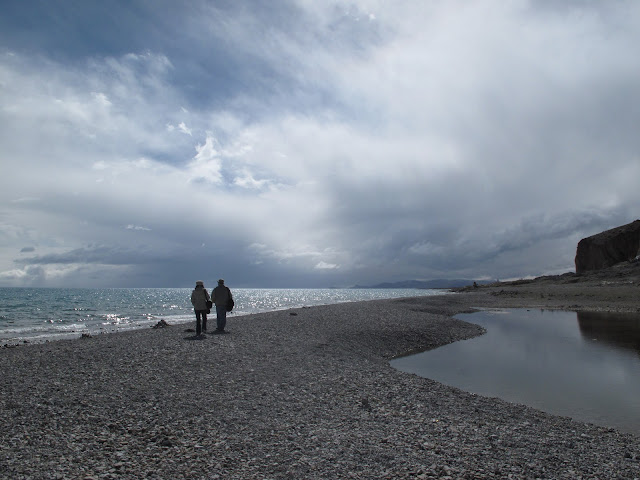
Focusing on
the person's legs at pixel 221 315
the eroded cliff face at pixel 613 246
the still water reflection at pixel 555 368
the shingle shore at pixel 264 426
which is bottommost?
the still water reflection at pixel 555 368

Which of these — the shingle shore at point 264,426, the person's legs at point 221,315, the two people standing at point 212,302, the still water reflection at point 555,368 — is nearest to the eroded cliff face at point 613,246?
the still water reflection at point 555,368

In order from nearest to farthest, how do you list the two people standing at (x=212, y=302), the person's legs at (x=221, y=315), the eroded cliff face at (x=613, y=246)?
the two people standing at (x=212, y=302) → the person's legs at (x=221, y=315) → the eroded cliff face at (x=613, y=246)

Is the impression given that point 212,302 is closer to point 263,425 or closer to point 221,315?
point 221,315

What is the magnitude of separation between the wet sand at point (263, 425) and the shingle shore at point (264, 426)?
0.04 m

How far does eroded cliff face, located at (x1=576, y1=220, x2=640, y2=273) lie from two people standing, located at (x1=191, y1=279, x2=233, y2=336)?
113 m

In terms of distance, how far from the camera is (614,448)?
8.88 m

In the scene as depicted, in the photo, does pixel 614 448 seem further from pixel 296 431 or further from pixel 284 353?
pixel 284 353

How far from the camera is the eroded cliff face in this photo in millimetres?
109812

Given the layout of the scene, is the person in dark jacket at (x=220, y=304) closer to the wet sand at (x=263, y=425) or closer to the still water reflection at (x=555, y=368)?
the wet sand at (x=263, y=425)

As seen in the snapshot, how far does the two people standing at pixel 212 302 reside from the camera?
22.9 metres

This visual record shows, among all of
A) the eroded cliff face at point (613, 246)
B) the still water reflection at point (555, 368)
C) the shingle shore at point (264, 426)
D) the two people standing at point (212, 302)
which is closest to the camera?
the shingle shore at point (264, 426)

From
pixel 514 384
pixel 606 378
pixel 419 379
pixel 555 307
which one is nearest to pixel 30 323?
pixel 419 379

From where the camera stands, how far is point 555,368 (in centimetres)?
1844

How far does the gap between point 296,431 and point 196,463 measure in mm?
2437
